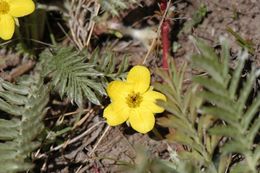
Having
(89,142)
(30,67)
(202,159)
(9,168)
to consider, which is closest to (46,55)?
(30,67)

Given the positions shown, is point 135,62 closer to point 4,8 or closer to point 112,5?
point 112,5

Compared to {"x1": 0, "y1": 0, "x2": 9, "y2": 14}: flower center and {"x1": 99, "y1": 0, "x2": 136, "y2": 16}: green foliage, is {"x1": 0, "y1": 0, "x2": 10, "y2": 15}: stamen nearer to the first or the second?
{"x1": 0, "y1": 0, "x2": 9, "y2": 14}: flower center

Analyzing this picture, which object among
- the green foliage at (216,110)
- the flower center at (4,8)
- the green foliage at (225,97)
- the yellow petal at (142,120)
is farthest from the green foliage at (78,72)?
the green foliage at (225,97)

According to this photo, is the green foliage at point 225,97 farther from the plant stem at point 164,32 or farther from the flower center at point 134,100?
the plant stem at point 164,32

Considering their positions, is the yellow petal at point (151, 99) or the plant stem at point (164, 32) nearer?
the yellow petal at point (151, 99)

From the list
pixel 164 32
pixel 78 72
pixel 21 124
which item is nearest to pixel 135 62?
pixel 164 32

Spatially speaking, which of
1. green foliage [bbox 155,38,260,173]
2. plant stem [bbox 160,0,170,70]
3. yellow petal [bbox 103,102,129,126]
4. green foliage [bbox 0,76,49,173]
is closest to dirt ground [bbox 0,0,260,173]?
plant stem [bbox 160,0,170,70]
